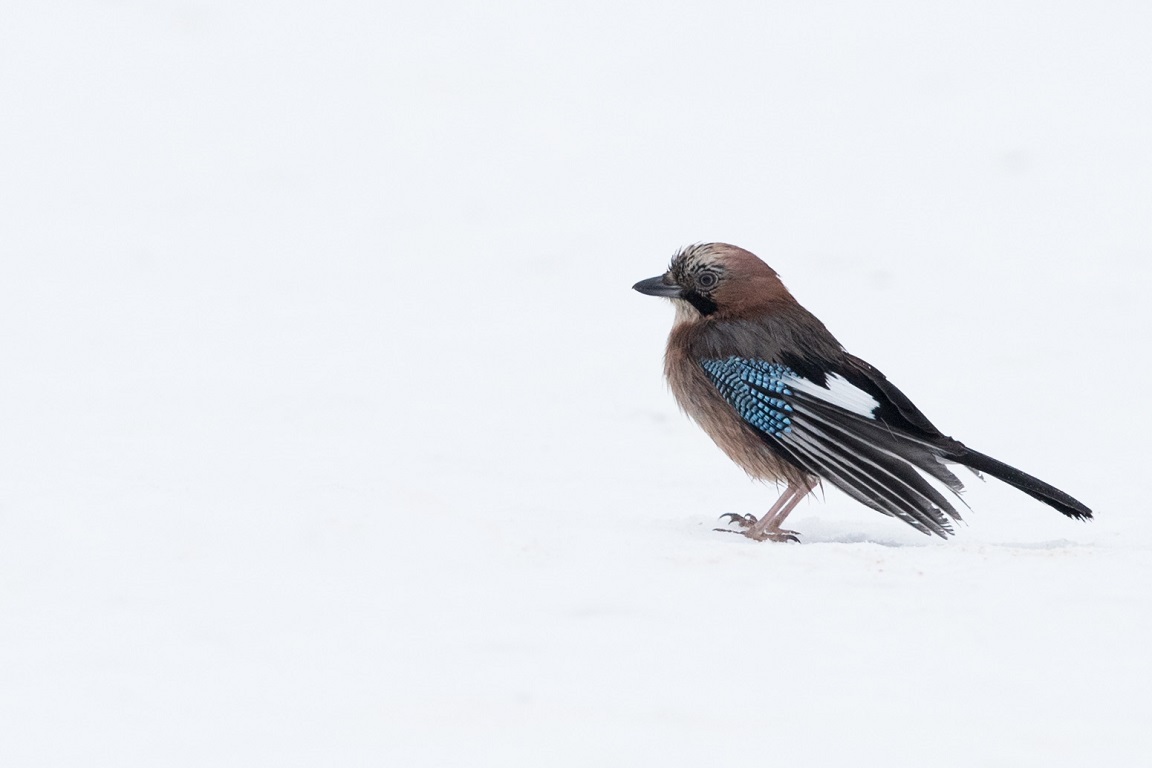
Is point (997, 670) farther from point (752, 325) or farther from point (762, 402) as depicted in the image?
point (752, 325)

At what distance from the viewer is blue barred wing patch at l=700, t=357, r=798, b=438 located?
19.7 ft

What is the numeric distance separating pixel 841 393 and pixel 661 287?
108 cm

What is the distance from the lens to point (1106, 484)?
8.16m

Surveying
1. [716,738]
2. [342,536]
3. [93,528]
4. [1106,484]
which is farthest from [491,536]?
[1106,484]

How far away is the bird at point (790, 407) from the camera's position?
5.83 m

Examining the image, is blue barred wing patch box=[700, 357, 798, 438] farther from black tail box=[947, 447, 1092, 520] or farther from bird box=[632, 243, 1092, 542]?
black tail box=[947, 447, 1092, 520]

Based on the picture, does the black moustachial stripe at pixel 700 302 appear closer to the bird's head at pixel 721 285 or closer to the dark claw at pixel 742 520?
the bird's head at pixel 721 285

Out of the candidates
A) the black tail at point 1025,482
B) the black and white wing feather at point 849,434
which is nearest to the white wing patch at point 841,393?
the black and white wing feather at point 849,434

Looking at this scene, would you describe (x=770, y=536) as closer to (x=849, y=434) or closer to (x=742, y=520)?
(x=742, y=520)

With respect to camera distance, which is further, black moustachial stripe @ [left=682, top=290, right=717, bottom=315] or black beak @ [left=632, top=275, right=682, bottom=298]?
black beak @ [left=632, top=275, right=682, bottom=298]

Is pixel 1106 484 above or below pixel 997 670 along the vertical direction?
above

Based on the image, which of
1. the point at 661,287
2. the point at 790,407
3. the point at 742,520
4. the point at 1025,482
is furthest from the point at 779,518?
the point at 661,287

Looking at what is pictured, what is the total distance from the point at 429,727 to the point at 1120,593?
227cm

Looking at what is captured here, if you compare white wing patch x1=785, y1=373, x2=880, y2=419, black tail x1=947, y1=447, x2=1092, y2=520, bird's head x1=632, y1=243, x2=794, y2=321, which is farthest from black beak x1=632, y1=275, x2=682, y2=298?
black tail x1=947, y1=447, x2=1092, y2=520
